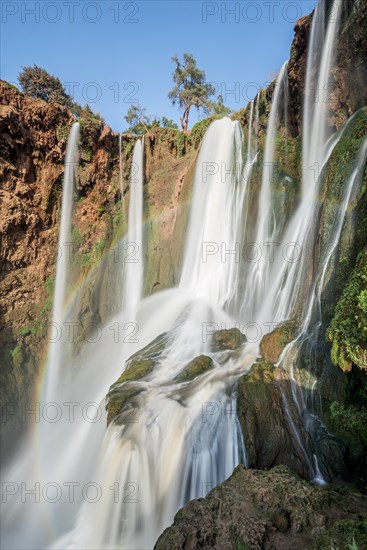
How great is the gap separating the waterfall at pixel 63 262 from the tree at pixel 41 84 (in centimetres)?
1229

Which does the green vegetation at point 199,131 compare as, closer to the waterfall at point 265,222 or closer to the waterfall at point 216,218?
the waterfall at point 216,218

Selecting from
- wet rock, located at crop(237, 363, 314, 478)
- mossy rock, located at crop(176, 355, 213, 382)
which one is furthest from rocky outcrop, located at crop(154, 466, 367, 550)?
mossy rock, located at crop(176, 355, 213, 382)

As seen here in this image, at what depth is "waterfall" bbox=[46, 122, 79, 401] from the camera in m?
15.0

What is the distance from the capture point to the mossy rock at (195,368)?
7.83m

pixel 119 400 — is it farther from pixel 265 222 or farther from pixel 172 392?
pixel 265 222

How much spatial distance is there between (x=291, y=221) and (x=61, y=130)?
10.9 meters

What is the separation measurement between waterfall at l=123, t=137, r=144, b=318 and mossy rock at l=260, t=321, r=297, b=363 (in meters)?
8.34

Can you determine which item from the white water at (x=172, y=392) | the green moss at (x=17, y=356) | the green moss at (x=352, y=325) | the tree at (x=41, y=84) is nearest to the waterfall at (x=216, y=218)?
the white water at (x=172, y=392)

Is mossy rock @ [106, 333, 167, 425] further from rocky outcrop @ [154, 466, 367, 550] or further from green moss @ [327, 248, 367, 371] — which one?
green moss @ [327, 248, 367, 371]

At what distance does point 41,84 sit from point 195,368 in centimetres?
2599

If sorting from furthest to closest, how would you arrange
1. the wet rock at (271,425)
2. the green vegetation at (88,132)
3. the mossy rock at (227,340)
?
the green vegetation at (88,132)
the mossy rock at (227,340)
the wet rock at (271,425)

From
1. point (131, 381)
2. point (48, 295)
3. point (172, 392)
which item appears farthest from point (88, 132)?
Answer: point (172, 392)

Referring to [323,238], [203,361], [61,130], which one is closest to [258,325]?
[203,361]

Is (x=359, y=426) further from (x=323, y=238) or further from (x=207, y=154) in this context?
(x=207, y=154)
